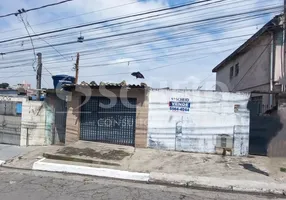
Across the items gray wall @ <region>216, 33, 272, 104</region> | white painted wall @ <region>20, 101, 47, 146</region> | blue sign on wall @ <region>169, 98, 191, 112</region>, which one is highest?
gray wall @ <region>216, 33, 272, 104</region>

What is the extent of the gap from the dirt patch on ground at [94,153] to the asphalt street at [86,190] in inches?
77.4

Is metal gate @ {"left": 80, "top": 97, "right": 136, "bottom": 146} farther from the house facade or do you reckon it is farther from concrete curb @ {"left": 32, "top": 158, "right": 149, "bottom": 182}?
concrete curb @ {"left": 32, "top": 158, "right": 149, "bottom": 182}

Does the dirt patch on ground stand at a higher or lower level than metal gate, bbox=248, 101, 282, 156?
lower

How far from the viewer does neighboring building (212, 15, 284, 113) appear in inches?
427

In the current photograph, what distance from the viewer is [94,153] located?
10.0 meters

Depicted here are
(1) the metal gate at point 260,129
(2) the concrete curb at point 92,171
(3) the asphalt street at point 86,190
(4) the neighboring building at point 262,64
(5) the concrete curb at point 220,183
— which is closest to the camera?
(3) the asphalt street at point 86,190

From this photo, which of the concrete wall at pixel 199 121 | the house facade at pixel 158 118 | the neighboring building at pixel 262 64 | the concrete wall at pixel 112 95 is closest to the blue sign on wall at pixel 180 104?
the house facade at pixel 158 118

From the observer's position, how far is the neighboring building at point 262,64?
35.6 ft

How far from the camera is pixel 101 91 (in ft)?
38.7

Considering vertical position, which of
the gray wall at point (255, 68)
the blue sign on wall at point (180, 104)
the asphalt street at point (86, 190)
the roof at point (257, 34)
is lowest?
the asphalt street at point (86, 190)

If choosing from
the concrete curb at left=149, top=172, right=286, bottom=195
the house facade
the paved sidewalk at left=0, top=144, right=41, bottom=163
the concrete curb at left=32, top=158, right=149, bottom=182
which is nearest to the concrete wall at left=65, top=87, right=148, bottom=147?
the house facade

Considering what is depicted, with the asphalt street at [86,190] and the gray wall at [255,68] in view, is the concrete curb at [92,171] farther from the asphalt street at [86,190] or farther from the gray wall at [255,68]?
the gray wall at [255,68]

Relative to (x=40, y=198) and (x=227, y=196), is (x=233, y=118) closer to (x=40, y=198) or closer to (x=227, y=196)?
(x=227, y=196)

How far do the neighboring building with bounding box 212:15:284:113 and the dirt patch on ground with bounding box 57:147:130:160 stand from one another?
5353 mm
